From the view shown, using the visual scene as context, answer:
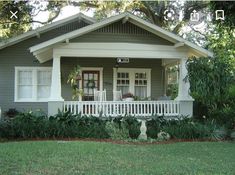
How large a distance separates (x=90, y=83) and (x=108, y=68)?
3.84 ft

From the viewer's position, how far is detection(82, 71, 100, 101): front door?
1842 centimetres

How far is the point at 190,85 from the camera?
15234 mm

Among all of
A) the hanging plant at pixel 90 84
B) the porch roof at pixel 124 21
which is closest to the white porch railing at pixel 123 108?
the porch roof at pixel 124 21

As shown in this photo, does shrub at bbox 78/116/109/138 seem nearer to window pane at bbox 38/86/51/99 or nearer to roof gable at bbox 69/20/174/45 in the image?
roof gable at bbox 69/20/174/45

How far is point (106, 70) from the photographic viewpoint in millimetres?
18547

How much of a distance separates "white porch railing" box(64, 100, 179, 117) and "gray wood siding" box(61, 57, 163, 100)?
2994 millimetres

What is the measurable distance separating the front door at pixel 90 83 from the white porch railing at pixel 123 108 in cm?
315

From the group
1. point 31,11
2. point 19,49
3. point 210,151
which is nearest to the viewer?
point 210,151

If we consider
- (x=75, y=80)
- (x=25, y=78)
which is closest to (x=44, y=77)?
(x=25, y=78)

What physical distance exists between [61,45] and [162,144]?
18.6ft

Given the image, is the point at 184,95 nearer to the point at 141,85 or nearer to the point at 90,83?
the point at 141,85

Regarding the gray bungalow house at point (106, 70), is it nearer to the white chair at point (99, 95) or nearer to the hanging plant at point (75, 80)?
the white chair at point (99, 95)

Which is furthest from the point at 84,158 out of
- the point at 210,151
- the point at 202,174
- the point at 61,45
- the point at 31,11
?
the point at 31,11

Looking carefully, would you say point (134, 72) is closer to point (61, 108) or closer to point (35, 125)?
point (61, 108)
